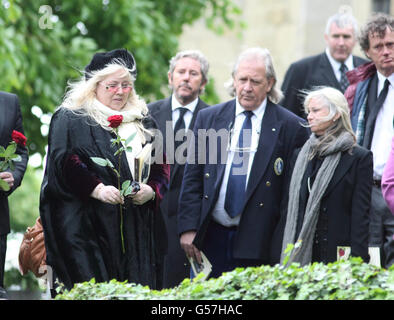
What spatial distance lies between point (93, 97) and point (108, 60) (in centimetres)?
30

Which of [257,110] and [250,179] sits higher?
[257,110]

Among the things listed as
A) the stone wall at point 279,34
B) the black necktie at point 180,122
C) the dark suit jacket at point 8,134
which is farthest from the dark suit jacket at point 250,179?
the stone wall at point 279,34

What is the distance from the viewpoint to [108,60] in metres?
9.55

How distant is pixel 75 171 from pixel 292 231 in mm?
1658

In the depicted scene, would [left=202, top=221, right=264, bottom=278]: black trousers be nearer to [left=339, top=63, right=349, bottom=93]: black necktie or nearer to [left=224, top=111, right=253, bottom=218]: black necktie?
[left=224, top=111, right=253, bottom=218]: black necktie

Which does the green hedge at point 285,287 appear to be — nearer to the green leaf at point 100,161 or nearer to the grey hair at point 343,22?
the green leaf at point 100,161

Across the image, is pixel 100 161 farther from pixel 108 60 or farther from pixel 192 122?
pixel 192 122

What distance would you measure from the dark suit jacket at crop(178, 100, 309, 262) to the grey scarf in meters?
0.23

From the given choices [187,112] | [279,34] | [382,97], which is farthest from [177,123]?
[279,34]

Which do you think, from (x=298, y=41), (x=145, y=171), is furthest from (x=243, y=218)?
(x=298, y=41)

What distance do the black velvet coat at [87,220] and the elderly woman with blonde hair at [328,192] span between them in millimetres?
1039

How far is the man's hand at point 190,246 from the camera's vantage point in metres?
9.78

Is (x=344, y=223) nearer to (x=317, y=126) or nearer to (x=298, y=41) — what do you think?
(x=317, y=126)

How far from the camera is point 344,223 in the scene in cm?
941
